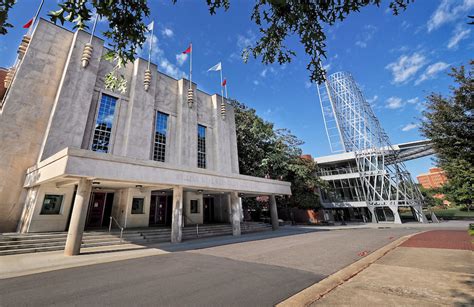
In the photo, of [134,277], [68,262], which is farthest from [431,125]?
[68,262]

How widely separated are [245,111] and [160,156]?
54.6 feet

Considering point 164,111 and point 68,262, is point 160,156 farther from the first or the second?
point 68,262

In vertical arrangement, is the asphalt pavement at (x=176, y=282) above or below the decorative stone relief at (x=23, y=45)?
below

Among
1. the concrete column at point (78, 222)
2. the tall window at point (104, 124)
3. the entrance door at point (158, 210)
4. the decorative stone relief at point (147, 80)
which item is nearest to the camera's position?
the concrete column at point (78, 222)

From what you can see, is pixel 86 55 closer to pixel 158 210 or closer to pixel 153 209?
pixel 153 209

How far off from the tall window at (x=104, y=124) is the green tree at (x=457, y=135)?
74.8ft

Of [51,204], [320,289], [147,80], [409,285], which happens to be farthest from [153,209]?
[409,285]

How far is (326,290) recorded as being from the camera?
4773 millimetres

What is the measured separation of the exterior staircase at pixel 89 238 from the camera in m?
10.1

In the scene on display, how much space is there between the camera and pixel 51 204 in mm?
13453

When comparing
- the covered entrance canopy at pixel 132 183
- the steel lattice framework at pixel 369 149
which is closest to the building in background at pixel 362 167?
the steel lattice framework at pixel 369 149

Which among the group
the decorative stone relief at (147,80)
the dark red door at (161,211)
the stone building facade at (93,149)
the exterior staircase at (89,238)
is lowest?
the exterior staircase at (89,238)

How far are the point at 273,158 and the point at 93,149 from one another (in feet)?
64.5

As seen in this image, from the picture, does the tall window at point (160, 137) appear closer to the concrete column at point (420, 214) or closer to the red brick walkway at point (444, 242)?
the red brick walkway at point (444, 242)
